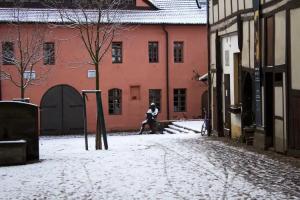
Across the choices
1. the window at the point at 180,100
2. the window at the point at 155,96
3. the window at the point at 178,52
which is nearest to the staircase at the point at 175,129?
the window at the point at 155,96

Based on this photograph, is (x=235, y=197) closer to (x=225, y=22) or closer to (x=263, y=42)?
(x=263, y=42)

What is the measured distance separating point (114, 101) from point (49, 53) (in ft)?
17.0

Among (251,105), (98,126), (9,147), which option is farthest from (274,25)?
(9,147)

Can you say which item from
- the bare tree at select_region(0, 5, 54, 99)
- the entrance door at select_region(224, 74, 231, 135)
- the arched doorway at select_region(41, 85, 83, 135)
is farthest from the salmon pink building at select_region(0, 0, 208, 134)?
the entrance door at select_region(224, 74, 231, 135)

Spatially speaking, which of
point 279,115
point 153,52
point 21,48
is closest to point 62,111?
point 21,48

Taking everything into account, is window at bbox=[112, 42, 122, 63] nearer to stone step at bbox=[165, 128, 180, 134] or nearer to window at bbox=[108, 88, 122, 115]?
window at bbox=[108, 88, 122, 115]

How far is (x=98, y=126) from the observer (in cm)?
1680

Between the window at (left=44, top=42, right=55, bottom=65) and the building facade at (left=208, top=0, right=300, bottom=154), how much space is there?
1427 centimetres

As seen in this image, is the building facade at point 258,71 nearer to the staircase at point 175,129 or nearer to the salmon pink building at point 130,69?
the staircase at point 175,129

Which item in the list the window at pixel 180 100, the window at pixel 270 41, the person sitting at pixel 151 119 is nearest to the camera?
the window at pixel 270 41

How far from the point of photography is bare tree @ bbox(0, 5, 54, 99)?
3098 cm

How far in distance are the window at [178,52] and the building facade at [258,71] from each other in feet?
45.8

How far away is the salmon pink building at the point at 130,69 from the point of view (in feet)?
113

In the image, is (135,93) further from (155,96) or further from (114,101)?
(114,101)
